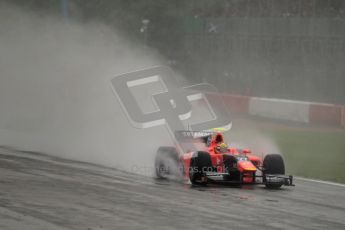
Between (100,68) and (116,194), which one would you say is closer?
(116,194)

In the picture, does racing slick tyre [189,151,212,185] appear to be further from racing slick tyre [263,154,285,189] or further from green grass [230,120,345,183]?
green grass [230,120,345,183]

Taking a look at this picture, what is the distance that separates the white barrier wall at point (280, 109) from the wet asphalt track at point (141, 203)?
15508mm

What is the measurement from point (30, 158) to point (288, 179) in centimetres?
599

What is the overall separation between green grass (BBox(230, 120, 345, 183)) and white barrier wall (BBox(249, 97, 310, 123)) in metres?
0.77

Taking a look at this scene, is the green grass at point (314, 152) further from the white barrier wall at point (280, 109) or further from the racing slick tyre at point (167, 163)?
the racing slick tyre at point (167, 163)

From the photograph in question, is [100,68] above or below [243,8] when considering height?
below

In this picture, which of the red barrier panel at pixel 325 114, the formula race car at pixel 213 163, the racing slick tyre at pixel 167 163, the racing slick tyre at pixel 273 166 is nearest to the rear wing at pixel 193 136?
the formula race car at pixel 213 163

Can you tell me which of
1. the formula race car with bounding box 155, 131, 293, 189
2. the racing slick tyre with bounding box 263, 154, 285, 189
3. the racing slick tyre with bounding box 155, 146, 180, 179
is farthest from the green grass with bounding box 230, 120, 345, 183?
the racing slick tyre with bounding box 155, 146, 180, 179

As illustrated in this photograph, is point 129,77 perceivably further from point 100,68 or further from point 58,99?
point 58,99

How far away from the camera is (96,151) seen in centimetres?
2109

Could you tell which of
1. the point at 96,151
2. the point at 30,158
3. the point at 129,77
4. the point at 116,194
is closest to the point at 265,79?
the point at 129,77

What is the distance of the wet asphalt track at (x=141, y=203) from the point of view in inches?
432

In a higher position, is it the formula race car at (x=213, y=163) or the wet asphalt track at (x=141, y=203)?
the formula race car at (x=213, y=163)

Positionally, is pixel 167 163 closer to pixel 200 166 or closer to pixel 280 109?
pixel 200 166
